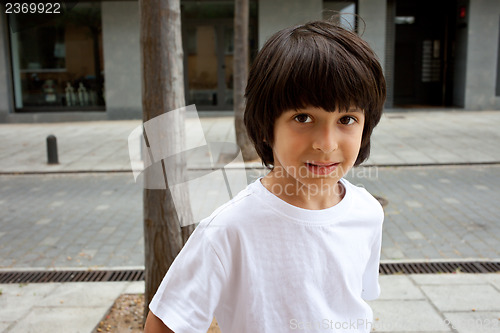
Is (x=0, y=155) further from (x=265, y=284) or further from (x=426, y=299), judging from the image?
(x=265, y=284)

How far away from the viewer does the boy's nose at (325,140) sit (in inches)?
49.9

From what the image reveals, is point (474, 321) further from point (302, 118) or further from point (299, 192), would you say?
point (302, 118)

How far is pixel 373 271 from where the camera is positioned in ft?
5.34

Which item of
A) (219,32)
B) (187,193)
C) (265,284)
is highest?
(219,32)

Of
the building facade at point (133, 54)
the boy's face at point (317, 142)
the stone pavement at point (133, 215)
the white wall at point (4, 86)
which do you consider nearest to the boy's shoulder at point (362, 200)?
the boy's face at point (317, 142)

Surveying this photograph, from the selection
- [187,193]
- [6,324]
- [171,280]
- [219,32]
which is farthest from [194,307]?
[219,32]

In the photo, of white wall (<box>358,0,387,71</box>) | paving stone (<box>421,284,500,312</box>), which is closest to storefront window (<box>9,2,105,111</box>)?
white wall (<box>358,0,387,71</box>)

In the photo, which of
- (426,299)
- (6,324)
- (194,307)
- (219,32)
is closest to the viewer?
(194,307)

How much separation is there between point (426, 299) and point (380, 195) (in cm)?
329

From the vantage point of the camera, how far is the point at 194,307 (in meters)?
1.25

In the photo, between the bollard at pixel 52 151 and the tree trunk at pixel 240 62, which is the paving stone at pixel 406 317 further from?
the bollard at pixel 52 151

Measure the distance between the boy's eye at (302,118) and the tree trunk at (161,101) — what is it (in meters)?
1.92

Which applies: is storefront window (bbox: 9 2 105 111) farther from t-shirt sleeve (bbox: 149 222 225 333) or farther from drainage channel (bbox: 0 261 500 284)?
t-shirt sleeve (bbox: 149 222 225 333)

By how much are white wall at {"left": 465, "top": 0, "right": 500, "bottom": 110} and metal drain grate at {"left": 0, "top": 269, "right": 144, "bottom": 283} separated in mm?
14827
